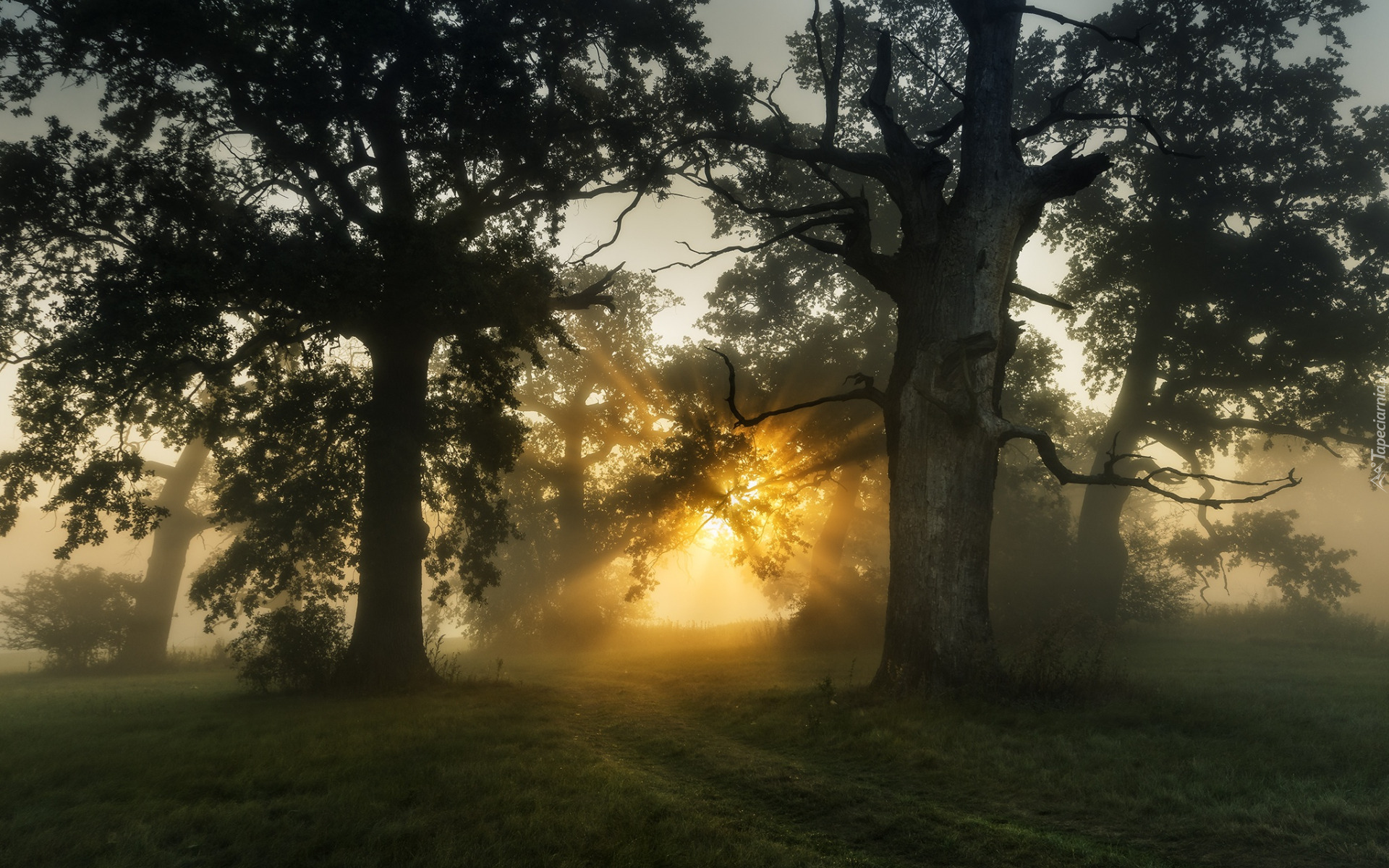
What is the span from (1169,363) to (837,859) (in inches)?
1077

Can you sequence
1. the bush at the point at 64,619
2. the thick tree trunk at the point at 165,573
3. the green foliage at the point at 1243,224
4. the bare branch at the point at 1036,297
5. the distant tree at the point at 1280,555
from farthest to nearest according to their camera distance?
1. the distant tree at the point at 1280,555
2. the thick tree trunk at the point at 165,573
3. the bush at the point at 64,619
4. the green foliage at the point at 1243,224
5. the bare branch at the point at 1036,297

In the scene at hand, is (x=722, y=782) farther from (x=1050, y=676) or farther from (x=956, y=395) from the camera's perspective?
(x=956, y=395)

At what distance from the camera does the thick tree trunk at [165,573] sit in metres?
30.3

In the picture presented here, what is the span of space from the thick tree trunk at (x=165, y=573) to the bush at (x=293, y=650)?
61.7 ft

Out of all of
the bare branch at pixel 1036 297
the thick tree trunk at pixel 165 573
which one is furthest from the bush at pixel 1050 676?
the thick tree trunk at pixel 165 573

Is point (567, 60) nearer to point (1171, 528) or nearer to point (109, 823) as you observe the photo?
point (109, 823)

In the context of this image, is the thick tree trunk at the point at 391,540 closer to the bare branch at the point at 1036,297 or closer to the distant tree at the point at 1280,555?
the bare branch at the point at 1036,297

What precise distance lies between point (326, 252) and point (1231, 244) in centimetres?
2605

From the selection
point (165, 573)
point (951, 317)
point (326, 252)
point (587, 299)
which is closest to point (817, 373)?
point (587, 299)

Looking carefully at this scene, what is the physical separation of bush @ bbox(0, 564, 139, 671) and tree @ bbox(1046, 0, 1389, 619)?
36.1 meters

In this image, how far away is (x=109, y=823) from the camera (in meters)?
6.20

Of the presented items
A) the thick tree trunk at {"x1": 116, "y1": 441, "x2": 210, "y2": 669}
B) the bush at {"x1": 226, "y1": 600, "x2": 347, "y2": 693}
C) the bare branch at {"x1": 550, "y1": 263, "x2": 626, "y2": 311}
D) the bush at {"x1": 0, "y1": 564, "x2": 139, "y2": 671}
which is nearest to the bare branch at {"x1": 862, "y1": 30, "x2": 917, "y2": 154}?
the bare branch at {"x1": 550, "y1": 263, "x2": 626, "y2": 311}

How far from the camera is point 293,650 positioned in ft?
47.6

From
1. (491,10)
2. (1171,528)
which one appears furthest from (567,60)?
(1171,528)
